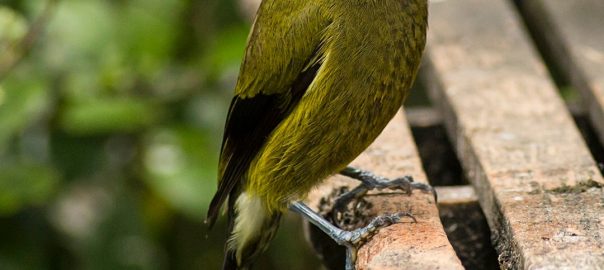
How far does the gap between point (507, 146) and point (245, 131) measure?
73cm

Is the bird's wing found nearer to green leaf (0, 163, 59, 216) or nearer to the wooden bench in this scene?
the wooden bench

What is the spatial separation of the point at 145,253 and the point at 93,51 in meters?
0.80

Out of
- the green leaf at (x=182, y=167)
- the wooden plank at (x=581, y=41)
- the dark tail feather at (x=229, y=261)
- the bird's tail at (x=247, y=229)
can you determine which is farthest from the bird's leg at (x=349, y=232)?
the green leaf at (x=182, y=167)

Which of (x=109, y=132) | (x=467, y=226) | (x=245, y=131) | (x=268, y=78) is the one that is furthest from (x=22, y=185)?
(x=467, y=226)

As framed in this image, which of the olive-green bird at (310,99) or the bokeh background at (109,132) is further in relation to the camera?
the bokeh background at (109,132)

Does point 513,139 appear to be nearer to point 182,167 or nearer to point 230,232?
point 230,232

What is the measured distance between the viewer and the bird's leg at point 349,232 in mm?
2939

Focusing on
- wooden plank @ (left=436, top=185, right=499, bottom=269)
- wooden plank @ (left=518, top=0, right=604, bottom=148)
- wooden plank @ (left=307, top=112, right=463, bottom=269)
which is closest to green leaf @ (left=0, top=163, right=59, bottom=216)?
wooden plank @ (left=307, top=112, right=463, bottom=269)

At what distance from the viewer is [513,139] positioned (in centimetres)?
328

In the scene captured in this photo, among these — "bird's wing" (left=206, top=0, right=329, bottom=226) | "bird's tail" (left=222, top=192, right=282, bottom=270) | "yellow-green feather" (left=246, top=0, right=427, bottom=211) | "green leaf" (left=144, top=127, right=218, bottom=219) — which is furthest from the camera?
"green leaf" (left=144, top=127, right=218, bottom=219)

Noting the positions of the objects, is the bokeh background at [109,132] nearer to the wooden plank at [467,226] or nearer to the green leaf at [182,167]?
the green leaf at [182,167]

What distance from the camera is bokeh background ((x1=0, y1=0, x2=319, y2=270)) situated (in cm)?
432

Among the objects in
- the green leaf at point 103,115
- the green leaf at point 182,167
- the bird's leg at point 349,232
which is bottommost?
the green leaf at point 182,167

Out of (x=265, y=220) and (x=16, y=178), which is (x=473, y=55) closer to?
(x=265, y=220)
